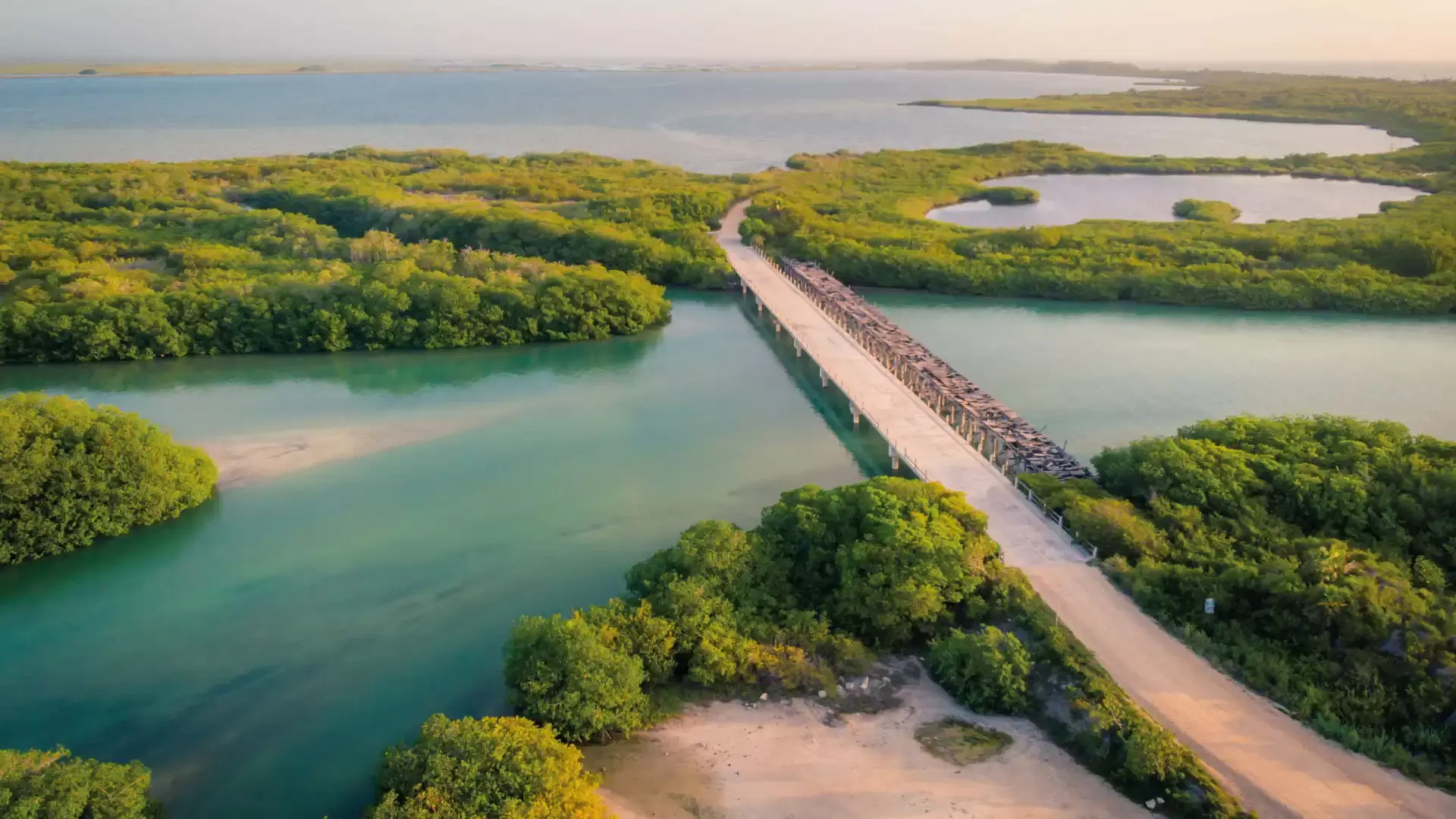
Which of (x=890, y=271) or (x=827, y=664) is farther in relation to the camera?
(x=890, y=271)

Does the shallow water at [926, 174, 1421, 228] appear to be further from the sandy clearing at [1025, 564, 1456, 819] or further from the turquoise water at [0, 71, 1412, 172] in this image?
the sandy clearing at [1025, 564, 1456, 819]

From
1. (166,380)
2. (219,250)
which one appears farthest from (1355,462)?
(219,250)

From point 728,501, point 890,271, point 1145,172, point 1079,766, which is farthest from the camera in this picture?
point 1145,172

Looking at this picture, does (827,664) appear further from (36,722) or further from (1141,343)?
(1141,343)

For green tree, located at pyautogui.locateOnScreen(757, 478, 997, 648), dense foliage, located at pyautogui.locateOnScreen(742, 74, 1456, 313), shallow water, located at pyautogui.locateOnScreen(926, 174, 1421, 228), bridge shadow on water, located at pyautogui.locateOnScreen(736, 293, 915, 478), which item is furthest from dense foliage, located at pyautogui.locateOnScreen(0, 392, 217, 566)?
shallow water, located at pyautogui.locateOnScreen(926, 174, 1421, 228)

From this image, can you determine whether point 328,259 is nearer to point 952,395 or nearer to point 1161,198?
point 952,395

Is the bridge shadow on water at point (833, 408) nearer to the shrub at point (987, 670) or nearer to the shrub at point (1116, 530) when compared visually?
the shrub at point (1116, 530)

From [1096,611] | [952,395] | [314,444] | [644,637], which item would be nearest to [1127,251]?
[952,395]
